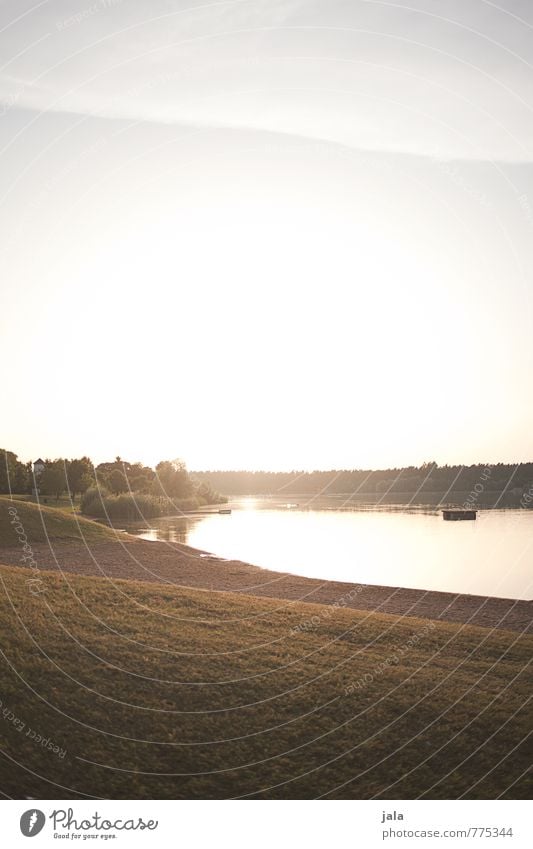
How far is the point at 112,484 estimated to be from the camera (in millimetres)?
95438

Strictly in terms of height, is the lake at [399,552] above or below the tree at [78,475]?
below

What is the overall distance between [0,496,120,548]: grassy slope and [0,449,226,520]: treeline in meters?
31.0

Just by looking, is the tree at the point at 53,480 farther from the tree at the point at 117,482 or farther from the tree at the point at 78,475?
the tree at the point at 117,482

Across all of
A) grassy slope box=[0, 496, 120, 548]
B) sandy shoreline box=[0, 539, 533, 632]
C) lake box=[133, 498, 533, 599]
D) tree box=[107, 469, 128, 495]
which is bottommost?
lake box=[133, 498, 533, 599]

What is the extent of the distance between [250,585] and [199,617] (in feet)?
32.7

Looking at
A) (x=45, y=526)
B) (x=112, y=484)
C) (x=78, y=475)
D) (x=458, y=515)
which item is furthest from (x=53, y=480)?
(x=45, y=526)

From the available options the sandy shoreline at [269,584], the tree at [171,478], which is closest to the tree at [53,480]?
the tree at [171,478]

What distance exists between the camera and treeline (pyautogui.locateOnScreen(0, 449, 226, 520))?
81688mm
